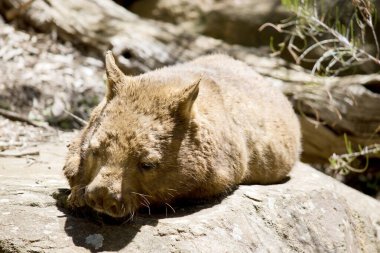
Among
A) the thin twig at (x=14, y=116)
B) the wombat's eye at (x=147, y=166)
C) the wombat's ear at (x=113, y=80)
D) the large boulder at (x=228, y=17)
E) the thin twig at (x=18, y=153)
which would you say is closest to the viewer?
the wombat's eye at (x=147, y=166)

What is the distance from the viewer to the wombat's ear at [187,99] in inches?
170

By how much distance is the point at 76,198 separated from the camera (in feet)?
13.8

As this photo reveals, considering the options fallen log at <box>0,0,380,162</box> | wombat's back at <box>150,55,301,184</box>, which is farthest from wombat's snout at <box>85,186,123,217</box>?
fallen log at <box>0,0,380,162</box>

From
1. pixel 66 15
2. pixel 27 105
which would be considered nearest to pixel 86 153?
pixel 27 105

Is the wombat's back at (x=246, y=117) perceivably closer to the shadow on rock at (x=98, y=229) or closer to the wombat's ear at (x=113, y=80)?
the wombat's ear at (x=113, y=80)

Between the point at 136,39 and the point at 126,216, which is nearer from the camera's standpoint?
the point at 126,216

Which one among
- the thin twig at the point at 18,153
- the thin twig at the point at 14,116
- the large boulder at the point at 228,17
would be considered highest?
the large boulder at the point at 228,17

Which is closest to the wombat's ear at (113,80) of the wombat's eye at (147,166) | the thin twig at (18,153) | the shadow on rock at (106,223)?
the wombat's eye at (147,166)

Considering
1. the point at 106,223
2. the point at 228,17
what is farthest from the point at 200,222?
the point at 228,17

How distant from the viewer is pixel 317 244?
5016 mm

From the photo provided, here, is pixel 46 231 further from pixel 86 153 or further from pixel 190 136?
pixel 190 136

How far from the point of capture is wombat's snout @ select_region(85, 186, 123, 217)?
12.5 feet

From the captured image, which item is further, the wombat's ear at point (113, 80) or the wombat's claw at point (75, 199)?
the wombat's ear at point (113, 80)

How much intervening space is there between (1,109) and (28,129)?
517 mm
